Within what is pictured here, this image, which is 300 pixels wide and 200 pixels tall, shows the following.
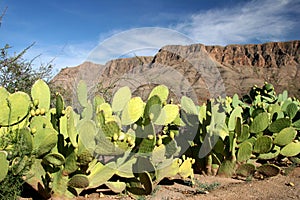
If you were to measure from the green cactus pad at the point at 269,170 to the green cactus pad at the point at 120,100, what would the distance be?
1.51 meters

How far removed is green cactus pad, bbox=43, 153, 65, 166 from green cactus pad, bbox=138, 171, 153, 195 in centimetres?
59

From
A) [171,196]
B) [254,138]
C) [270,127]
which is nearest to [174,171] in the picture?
[171,196]

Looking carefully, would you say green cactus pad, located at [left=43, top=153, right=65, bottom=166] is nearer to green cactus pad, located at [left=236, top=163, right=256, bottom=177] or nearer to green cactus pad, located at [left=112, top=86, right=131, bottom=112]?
green cactus pad, located at [left=112, top=86, right=131, bottom=112]

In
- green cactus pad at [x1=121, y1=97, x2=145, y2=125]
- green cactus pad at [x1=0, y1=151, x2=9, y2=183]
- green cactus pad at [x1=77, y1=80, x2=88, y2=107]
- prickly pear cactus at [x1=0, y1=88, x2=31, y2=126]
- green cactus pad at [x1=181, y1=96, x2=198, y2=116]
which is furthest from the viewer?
green cactus pad at [x1=181, y1=96, x2=198, y2=116]

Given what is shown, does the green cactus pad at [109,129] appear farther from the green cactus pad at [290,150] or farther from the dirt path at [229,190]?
the green cactus pad at [290,150]

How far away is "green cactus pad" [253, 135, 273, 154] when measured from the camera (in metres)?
3.34

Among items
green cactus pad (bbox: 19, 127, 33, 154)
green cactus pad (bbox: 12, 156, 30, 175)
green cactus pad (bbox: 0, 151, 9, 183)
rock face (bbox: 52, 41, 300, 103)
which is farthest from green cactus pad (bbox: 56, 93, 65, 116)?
rock face (bbox: 52, 41, 300, 103)

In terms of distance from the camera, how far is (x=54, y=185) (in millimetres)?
2352

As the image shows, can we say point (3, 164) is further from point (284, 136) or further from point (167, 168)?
point (284, 136)

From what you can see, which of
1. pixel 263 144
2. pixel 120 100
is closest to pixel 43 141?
pixel 120 100

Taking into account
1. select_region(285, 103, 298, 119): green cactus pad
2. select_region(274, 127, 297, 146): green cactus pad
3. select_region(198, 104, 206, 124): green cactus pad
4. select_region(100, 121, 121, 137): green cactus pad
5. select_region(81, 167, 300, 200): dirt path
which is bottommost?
select_region(81, 167, 300, 200): dirt path

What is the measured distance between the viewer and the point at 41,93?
264 cm

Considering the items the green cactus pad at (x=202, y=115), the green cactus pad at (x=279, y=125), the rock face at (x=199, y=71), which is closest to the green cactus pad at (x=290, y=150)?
the green cactus pad at (x=279, y=125)

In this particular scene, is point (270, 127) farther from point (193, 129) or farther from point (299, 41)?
point (299, 41)
